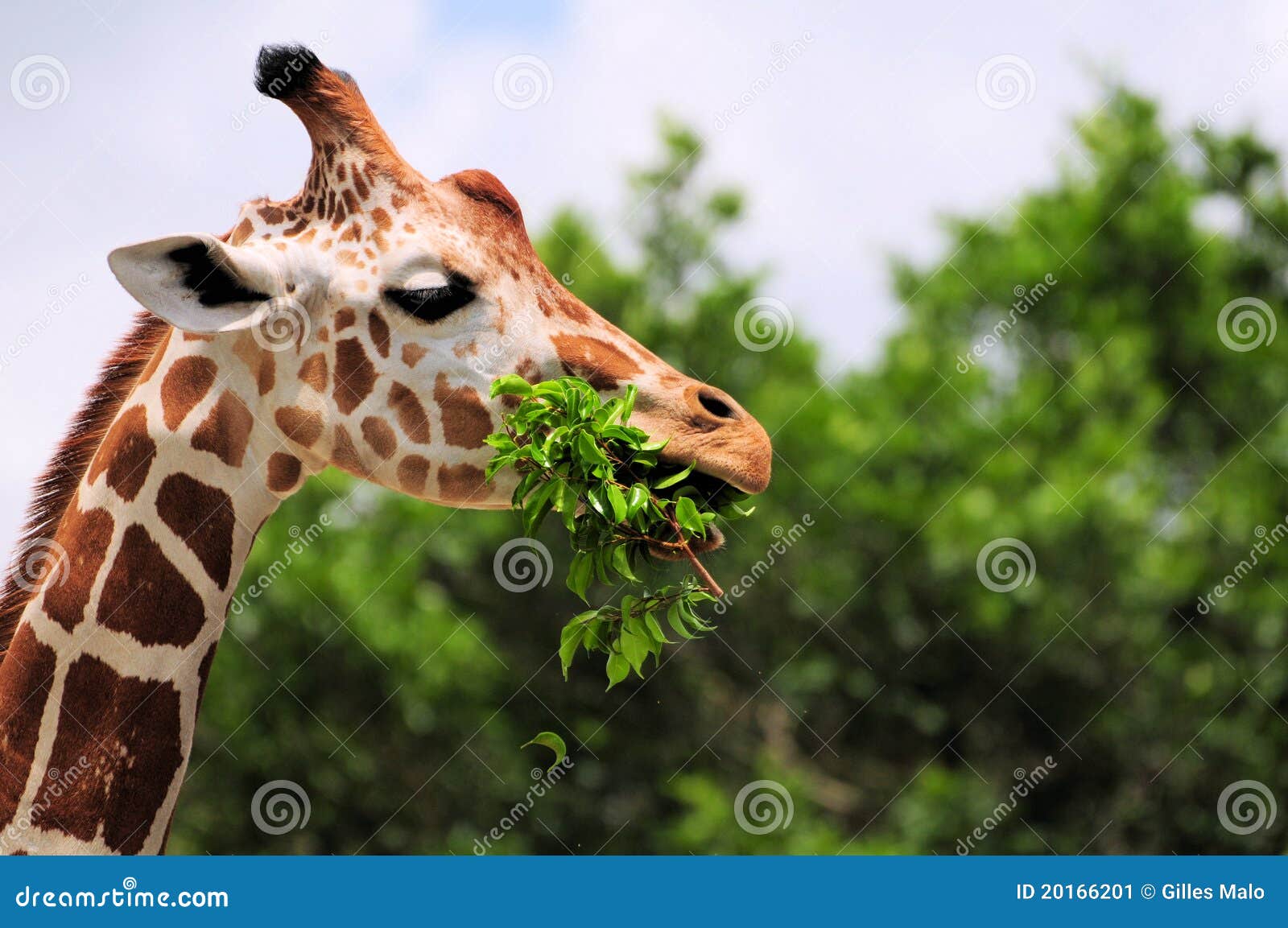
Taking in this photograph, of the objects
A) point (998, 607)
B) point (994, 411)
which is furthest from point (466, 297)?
point (994, 411)

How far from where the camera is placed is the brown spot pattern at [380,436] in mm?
4598

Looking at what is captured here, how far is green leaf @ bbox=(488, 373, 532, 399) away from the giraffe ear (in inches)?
29.1

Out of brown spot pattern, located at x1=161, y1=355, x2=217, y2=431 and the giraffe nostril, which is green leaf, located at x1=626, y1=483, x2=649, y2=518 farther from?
brown spot pattern, located at x1=161, y1=355, x2=217, y2=431

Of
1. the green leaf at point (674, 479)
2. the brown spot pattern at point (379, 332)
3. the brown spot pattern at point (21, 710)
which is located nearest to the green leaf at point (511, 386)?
the brown spot pattern at point (379, 332)

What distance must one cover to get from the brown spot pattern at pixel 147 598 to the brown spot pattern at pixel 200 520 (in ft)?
0.27

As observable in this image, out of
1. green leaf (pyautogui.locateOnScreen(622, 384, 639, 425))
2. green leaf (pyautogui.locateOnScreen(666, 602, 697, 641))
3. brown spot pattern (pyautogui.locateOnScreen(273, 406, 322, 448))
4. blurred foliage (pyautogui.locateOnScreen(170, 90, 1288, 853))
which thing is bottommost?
blurred foliage (pyautogui.locateOnScreen(170, 90, 1288, 853))

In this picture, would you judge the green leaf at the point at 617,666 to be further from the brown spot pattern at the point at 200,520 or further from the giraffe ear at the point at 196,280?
the giraffe ear at the point at 196,280

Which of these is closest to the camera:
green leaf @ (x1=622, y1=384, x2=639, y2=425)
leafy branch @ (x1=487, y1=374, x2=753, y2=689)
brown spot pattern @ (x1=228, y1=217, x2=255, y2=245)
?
leafy branch @ (x1=487, y1=374, x2=753, y2=689)

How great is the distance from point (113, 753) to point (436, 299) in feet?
5.41

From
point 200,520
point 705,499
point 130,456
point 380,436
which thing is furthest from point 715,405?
point 130,456

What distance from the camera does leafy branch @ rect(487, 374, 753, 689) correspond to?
4.30 meters

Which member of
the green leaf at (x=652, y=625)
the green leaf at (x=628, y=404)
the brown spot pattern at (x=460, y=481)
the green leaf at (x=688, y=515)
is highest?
the green leaf at (x=628, y=404)

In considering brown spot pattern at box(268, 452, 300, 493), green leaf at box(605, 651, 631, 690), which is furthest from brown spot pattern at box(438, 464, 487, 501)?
green leaf at box(605, 651, 631, 690)

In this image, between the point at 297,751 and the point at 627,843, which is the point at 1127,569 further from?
the point at 297,751
